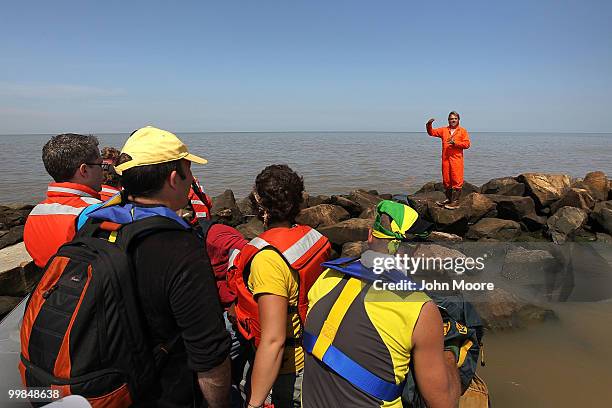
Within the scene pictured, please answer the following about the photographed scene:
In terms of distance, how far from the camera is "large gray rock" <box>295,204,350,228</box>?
923cm

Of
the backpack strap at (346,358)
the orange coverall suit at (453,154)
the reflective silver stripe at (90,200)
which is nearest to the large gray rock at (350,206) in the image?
the orange coverall suit at (453,154)

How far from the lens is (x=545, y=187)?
10930mm

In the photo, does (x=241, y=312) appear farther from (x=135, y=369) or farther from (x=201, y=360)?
(x=135, y=369)

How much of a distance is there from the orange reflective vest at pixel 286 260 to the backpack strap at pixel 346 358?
0.35 meters

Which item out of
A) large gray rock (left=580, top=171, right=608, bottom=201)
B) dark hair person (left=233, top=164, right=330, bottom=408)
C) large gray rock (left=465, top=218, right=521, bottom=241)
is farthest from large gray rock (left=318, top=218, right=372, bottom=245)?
large gray rock (left=580, top=171, right=608, bottom=201)

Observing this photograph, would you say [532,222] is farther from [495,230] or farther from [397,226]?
[397,226]

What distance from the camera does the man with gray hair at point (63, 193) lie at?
7.97ft

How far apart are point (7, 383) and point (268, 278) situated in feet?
5.93

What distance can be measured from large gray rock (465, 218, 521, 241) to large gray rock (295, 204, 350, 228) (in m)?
3.16

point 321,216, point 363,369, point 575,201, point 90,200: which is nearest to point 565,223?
point 575,201

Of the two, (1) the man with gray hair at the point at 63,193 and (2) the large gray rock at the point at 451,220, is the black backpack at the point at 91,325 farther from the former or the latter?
(2) the large gray rock at the point at 451,220

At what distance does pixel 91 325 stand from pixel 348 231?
6.57 m

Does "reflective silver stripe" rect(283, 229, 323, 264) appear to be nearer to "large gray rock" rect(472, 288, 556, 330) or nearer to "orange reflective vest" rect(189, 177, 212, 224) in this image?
"orange reflective vest" rect(189, 177, 212, 224)

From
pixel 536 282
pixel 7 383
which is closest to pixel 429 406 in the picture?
pixel 7 383
